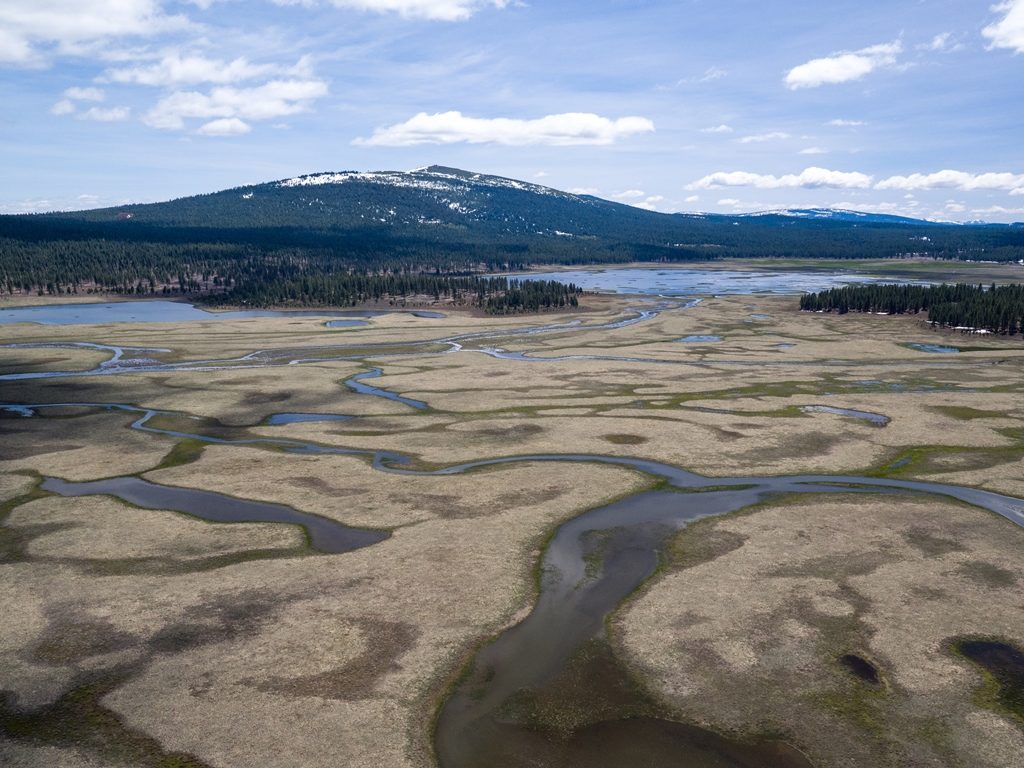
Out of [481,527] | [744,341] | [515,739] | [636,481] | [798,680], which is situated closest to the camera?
[515,739]

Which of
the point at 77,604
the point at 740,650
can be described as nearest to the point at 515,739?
the point at 740,650

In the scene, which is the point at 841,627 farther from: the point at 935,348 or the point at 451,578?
the point at 935,348

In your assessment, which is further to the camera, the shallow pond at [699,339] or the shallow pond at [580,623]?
the shallow pond at [699,339]

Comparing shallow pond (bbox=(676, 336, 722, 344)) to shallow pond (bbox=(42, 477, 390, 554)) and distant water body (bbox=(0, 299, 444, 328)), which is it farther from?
shallow pond (bbox=(42, 477, 390, 554))

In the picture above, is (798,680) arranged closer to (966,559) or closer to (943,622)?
(943,622)

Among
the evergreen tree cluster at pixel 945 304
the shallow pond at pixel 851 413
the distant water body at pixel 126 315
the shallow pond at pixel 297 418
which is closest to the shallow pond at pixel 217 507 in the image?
the shallow pond at pixel 297 418

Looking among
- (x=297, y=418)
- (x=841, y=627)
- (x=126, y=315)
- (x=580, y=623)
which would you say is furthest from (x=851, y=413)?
(x=126, y=315)

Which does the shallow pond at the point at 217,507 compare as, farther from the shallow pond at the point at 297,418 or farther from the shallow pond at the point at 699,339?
the shallow pond at the point at 699,339
